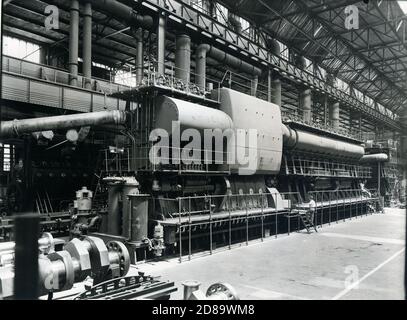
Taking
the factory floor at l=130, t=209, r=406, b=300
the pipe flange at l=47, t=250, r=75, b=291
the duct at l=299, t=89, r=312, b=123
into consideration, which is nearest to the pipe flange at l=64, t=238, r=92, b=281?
the pipe flange at l=47, t=250, r=75, b=291

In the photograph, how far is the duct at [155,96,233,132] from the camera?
10492 millimetres

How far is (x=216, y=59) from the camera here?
1905 cm

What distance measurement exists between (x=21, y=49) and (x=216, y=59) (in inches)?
511

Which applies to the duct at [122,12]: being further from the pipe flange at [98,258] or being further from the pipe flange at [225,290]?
the pipe flange at [225,290]

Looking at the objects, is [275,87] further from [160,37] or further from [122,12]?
[122,12]

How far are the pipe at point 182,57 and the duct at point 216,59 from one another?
0.83m

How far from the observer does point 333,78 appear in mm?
31438

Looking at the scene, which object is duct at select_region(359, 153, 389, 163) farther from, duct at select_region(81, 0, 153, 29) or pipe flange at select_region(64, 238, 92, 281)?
pipe flange at select_region(64, 238, 92, 281)

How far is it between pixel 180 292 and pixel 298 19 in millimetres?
20824

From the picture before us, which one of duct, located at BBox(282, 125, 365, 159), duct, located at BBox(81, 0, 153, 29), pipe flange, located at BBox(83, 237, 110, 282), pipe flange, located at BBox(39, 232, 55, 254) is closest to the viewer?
pipe flange, located at BBox(83, 237, 110, 282)

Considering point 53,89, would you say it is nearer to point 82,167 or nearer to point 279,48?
point 82,167

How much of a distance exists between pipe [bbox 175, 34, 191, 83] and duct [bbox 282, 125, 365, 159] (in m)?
5.31
